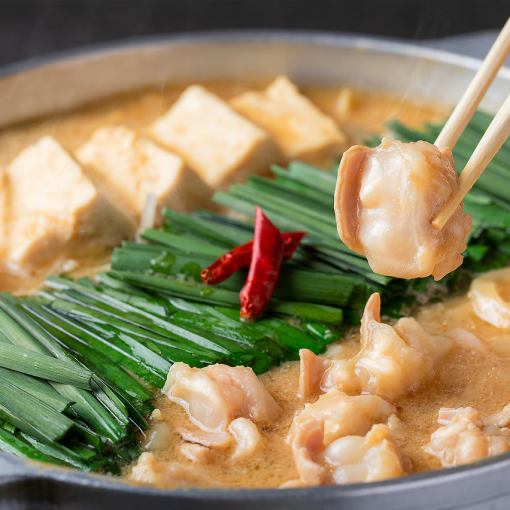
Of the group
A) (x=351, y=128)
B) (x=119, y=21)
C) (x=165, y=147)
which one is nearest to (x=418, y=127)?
(x=351, y=128)

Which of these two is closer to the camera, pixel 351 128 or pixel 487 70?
pixel 487 70

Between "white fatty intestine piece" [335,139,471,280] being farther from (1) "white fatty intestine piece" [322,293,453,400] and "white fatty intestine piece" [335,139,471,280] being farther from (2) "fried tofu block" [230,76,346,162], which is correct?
(2) "fried tofu block" [230,76,346,162]

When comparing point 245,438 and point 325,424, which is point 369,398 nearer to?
point 325,424

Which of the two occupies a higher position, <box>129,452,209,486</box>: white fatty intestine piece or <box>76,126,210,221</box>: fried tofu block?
<box>129,452,209,486</box>: white fatty intestine piece

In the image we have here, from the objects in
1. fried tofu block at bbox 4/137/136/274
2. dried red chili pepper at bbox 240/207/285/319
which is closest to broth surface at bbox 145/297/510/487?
dried red chili pepper at bbox 240/207/285/319

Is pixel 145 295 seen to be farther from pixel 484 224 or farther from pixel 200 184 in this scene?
pixel 484 224

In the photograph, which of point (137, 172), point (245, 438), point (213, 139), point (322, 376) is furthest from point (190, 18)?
point (245, 438)

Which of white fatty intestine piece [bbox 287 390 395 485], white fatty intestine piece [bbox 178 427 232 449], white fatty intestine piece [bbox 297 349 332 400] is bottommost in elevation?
white fatty intestine piece [bbox 178 427 232 449]
